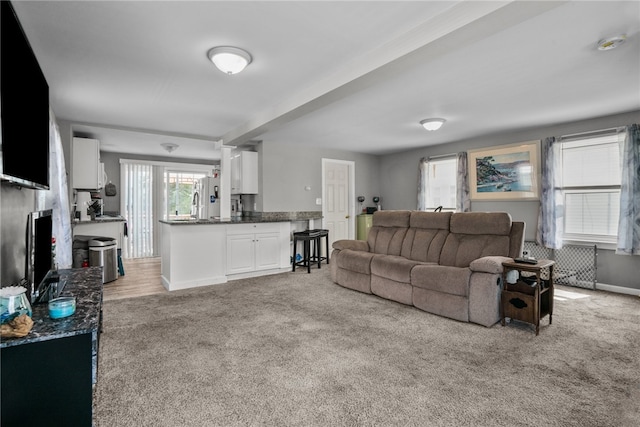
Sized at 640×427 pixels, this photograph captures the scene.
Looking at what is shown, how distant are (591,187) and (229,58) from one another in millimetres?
4984

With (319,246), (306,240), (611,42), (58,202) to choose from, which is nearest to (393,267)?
(306,240)

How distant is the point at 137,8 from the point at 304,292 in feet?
10.9

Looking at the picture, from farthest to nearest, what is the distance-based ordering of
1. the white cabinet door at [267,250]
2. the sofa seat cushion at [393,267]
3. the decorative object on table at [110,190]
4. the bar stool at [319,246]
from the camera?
the decorative object on table at [110,190] → the bar stool at [319,246] → the white cabinet door at [267,250] → the sofa seat cushion at [393,267]

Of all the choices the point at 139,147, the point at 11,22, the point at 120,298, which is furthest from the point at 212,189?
the point at 11,22

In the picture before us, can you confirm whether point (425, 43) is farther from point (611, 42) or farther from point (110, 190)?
point (110, 190)

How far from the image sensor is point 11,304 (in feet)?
4.55

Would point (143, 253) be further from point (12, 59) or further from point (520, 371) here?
point (520, 371)

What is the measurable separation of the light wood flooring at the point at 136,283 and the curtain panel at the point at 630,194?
597cm

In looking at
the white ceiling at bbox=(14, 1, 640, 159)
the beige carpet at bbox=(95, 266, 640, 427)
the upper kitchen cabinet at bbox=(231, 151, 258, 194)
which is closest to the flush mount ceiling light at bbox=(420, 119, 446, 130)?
the white ceiling at bbox=(14, 1, 640, 159)

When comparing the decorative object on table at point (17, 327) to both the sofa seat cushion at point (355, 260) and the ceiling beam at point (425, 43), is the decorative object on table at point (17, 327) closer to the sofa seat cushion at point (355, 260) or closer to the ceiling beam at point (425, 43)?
the ceiling beam at point (425, 43)

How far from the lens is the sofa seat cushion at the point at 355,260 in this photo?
13.7 ft

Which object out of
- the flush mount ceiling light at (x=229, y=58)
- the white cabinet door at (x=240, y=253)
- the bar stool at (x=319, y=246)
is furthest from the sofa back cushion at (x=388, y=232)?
the flush mount ceiling light at (x=229, y=58)

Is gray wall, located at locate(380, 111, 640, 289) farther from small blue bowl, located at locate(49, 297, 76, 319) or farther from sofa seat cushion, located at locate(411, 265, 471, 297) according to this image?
small blue bowl, located at locate(49, 297, 76, 319)

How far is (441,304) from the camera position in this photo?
332cm
